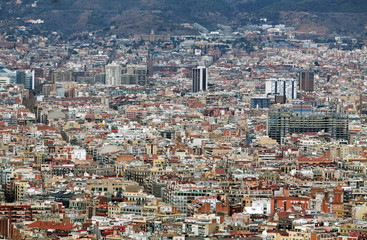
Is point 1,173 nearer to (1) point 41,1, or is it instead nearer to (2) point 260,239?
(2) point 260,239

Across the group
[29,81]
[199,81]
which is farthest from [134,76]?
[29,81]

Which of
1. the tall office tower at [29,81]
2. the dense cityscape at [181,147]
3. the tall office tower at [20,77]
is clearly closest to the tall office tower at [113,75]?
the dense cityscape at [181,147]

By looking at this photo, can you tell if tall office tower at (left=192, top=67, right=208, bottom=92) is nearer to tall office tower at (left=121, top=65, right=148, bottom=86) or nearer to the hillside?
tall office tower at (left=121, top=65, right=148, bottom=86)

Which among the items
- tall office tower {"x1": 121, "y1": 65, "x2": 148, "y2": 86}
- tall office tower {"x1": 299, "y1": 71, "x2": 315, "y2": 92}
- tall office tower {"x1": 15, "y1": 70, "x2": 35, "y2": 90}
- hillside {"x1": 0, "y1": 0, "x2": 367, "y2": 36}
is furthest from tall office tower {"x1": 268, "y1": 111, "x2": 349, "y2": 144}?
hillside {"x1": 0, "y1": 0, "x2": 367, "y2": 36}

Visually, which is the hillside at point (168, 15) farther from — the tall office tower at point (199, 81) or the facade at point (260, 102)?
the facade at point (260, 102)

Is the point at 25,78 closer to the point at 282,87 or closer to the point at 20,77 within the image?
the point at 20,77

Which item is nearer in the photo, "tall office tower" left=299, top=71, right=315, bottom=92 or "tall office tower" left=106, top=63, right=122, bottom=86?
"tall office tower" left=299, top=71, right=315, bottom=92

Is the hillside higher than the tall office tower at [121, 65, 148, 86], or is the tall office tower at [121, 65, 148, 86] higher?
the hillside
